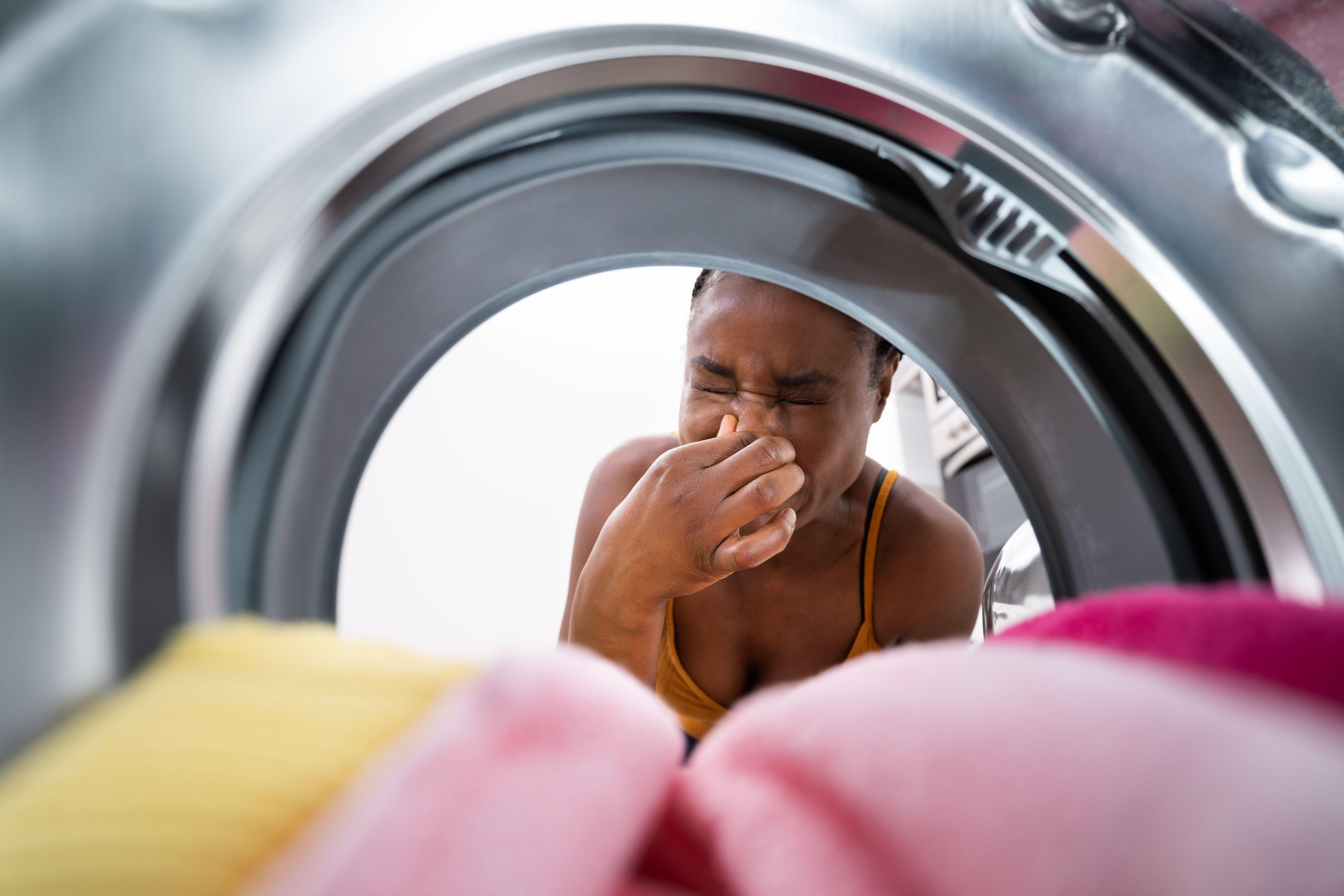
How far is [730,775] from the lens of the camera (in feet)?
0.82

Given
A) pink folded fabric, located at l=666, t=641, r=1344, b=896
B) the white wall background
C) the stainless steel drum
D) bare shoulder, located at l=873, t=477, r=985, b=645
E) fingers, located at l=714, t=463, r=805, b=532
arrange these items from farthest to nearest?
the white wall background → bare shoulder, located at l=873, t=477, r=985, b=645 → fingers, located at l=714, t=463, r=805, b=532 → the stainless steel drum → pink folded fabric, located at l=666, t=641, r=1344, b=896

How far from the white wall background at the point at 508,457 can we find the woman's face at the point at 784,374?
34.8 inches

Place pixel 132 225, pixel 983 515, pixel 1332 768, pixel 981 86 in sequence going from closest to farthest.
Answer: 1. pixel 1332 768
2. pixel 132 225
3. pixel 981 86
4. pixel 983 515

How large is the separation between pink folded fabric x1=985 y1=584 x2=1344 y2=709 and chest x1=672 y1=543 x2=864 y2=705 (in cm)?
82

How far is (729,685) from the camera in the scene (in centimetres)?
115

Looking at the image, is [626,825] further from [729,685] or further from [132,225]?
[729,685]

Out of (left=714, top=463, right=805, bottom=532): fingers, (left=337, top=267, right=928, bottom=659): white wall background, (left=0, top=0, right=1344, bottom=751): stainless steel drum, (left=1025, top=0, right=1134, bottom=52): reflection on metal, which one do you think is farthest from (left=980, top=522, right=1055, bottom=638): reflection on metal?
(left=337, top=267, right=928, bottom=659): white wall background

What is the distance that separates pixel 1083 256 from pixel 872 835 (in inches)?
14.9

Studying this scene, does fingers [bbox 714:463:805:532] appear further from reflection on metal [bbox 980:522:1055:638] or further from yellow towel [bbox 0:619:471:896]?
yellow towel [bbox 0:619:471:896]

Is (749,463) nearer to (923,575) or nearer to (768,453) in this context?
(768,453)

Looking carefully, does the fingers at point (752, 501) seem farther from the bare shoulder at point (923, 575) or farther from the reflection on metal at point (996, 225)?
the bare shoulder at point (923, 575)

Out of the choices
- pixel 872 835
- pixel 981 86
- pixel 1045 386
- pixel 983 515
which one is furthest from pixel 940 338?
pixel 983 515

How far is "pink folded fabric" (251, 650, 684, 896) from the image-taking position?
0.17 m

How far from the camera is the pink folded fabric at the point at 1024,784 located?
155 mm
